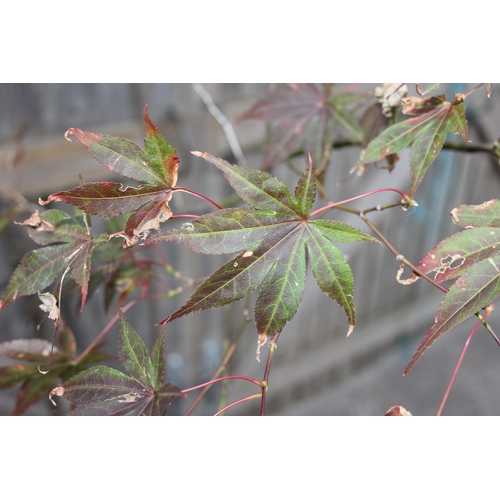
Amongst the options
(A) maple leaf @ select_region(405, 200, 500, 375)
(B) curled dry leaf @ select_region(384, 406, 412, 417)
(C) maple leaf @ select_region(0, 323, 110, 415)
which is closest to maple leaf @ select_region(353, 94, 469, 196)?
(A) maple leaf @ select_region(405, 200, 500, 375)

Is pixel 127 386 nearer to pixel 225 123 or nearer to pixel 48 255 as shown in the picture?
pixel 48 255

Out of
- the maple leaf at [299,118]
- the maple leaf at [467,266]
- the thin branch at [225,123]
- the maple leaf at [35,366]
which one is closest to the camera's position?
the maple leaf at [467,266]

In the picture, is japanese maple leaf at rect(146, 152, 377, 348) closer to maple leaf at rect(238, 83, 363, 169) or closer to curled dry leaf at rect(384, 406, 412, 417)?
curled dry leaf at rect(384, 406, 412, 417)

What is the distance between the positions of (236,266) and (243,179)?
2.6 inches

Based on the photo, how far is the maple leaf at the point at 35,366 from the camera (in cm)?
50

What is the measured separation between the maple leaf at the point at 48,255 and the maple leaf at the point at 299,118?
1.14 ft

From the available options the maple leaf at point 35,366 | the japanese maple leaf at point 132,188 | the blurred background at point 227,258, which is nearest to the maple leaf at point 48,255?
the japanese maple leaf at point 132,188

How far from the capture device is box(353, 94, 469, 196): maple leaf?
1.28 feet

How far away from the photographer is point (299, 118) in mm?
667

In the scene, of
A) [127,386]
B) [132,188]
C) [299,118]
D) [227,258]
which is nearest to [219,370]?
[127,386]

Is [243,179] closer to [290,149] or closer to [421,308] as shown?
[290,149]

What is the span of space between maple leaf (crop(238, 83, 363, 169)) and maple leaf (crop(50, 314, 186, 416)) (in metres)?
0.37

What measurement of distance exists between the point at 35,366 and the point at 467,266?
479 millimetres

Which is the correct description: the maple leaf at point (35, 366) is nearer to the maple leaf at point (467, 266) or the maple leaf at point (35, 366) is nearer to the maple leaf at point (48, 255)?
the maple leaf at point (48, 255)
